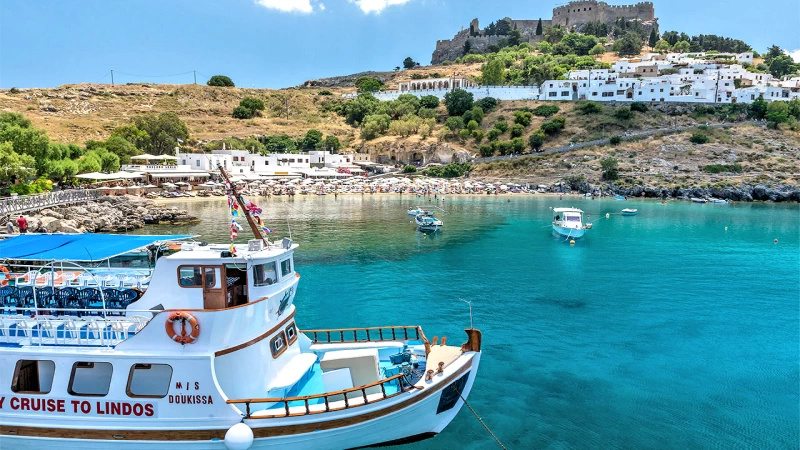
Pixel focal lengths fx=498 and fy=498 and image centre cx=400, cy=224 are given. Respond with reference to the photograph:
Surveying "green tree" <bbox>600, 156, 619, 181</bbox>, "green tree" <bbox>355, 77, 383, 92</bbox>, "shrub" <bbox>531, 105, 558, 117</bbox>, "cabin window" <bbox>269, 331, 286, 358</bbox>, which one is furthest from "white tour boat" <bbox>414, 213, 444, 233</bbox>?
"green tree" <bbox>355, 77, 383, 92</bbox>

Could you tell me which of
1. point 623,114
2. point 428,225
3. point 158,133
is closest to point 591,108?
point 623,114

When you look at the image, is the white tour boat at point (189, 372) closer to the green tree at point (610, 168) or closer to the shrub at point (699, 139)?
the green tree at point (610, 168)

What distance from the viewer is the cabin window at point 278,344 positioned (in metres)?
13.0

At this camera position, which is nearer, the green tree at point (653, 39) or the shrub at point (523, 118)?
the shrub at point (523, 118)

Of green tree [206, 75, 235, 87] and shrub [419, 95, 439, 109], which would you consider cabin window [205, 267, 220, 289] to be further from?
green tree [206, 75, 235, 87]

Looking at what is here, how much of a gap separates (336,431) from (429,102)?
408 feet

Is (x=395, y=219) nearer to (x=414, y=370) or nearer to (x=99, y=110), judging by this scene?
(x=414, y=370)

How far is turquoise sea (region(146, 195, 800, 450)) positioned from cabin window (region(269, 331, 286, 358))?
443cm

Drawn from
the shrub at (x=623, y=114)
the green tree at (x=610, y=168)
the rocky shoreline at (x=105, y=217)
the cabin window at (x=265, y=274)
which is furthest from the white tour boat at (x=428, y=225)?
the shrub at (x=623, y=114)

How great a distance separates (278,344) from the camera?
43.7ft

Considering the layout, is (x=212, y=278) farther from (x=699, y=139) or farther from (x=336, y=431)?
(x=699, y=139)

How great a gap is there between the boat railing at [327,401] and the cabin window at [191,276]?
9.65ft

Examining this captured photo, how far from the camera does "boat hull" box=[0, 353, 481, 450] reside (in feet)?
36.4

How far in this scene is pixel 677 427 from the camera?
1441 cm
